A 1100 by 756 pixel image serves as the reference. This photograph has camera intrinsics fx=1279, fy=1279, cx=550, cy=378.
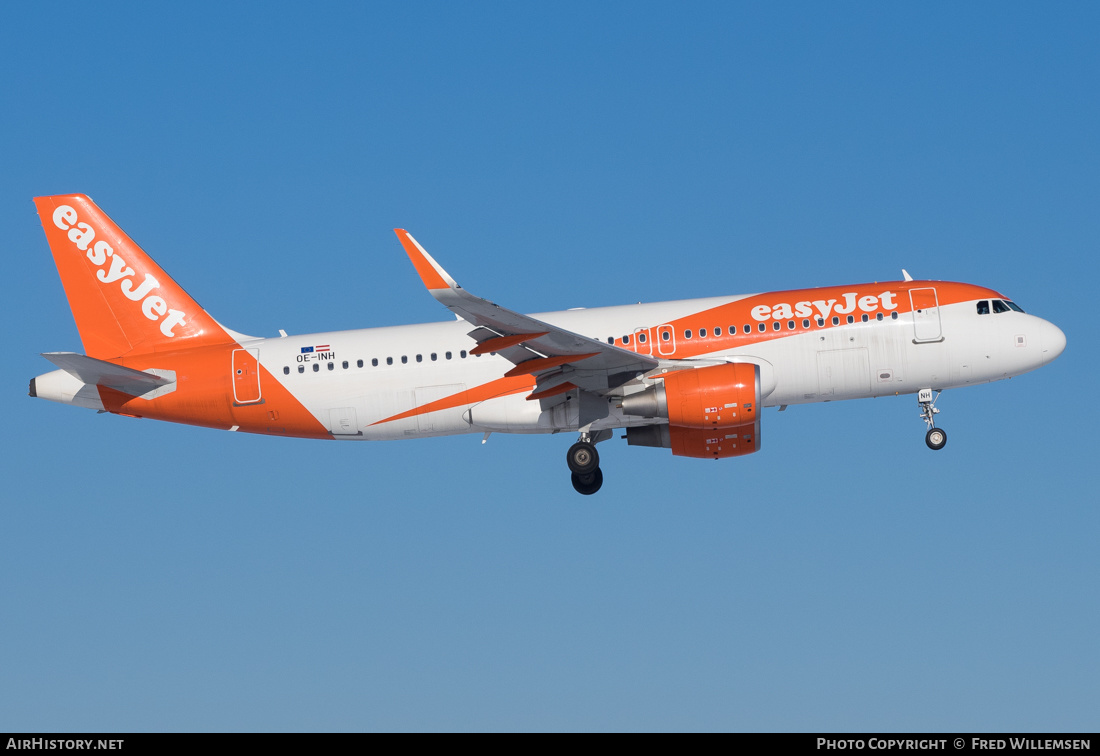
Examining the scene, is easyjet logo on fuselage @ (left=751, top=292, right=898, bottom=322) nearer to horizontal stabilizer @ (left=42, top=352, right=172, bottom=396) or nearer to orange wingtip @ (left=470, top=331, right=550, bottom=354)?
orange wingtip @ (left=470, top=331, right=550, bottom=354)

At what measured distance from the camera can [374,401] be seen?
37.2m

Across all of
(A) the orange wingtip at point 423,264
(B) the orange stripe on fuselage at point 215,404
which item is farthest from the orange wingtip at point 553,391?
(A) the orange wingtip at point 423,264

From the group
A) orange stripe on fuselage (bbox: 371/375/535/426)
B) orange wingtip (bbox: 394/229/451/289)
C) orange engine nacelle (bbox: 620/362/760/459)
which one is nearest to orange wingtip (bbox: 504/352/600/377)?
orange stripe on fuselage (bbox: 371/375/535/426)

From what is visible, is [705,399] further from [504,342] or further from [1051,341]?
[1051,341]

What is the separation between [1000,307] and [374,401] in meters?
18.4

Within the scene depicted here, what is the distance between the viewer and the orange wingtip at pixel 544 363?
35.2 metres

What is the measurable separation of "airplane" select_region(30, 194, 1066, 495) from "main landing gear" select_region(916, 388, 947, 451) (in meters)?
0.04

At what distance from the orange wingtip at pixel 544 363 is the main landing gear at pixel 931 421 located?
1006 cm

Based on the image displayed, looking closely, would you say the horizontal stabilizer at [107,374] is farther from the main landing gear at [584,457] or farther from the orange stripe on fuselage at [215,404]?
the main landing gear at [584,457]

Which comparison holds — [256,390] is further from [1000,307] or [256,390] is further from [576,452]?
[1000,307]

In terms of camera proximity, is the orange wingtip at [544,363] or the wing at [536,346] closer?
the wing at [536,346]

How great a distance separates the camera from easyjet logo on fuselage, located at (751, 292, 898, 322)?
3634 cm
